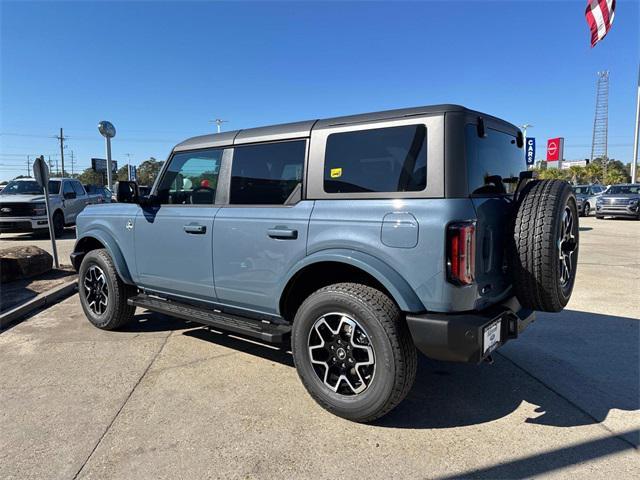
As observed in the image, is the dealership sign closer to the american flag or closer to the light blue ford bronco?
the american flag

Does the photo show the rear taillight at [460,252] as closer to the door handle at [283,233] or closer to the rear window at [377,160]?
the rear window at [377,160]

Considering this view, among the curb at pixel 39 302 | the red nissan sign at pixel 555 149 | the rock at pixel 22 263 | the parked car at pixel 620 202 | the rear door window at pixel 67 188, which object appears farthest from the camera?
the red nissan sign at pixel 555 149

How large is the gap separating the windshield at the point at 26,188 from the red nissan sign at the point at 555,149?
845 inches

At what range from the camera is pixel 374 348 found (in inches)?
110

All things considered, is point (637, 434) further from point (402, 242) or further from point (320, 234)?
point (320, 234)

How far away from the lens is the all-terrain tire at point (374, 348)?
2730 millimetres

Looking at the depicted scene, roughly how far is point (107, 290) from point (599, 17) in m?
18.7

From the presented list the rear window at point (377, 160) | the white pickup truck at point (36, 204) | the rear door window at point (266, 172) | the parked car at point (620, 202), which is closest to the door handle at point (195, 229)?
the rear door window at point (266, 172)

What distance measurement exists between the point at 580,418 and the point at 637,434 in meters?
0.32

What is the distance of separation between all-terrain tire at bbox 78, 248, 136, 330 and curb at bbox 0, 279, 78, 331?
1.05 metres

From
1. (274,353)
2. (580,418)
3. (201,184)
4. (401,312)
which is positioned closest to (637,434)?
(580,418)

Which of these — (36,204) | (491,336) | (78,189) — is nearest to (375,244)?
(491,336)

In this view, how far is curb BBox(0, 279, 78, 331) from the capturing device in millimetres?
5305

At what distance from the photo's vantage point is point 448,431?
112 inches
